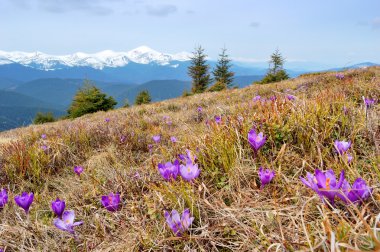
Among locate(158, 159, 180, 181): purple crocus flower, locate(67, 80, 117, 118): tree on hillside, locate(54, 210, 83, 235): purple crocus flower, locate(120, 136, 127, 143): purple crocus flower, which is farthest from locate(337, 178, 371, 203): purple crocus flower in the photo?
locate(67, 80, 117, 118): tree on hillside

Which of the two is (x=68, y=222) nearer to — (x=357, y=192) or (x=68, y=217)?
(x=68, y=217)

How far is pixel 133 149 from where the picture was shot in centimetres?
443

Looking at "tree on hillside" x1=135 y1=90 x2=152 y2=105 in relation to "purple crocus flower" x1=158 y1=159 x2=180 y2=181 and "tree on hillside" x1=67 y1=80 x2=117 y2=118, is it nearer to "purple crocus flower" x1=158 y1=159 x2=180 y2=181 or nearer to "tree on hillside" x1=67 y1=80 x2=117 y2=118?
"tree on hillside" x1=67 y1=80 x2=117 y2=118

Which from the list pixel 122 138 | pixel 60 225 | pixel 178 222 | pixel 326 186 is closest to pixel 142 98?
pixel 122 138

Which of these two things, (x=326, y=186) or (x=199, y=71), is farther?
(x=199, y=71)

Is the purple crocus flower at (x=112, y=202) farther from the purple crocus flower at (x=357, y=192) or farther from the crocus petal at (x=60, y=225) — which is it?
the purple crocus flower at (x=357, y=192)

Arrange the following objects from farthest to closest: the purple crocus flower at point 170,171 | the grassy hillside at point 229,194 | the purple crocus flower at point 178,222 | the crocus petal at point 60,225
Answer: the purple crocus flower at point 170,171
the crocus petal at point 60,225
the purple crocus flower at point 178,222
the grassy hillside at point 229,194

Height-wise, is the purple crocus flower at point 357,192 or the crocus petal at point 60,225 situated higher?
the purple crocus flower at point 357,192

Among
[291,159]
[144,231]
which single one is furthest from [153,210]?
[291,159]

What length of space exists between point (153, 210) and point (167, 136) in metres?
2.55

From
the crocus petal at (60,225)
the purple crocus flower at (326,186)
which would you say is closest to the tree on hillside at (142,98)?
the crocus petal at (60,225)

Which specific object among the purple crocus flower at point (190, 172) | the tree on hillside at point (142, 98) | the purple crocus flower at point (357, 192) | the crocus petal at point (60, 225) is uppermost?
the purple crocus flower at point (357, 192)

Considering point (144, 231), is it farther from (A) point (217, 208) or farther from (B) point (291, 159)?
(B) point (291, 159)

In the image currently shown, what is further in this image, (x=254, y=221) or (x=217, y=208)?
(x=217, y=208)
